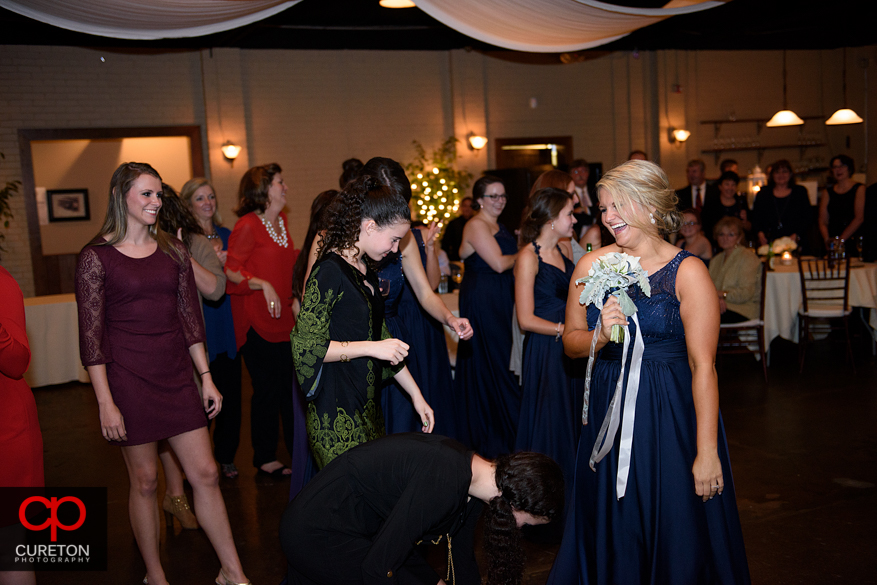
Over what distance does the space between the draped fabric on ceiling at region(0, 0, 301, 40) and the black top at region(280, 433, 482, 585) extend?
3755 millimetres

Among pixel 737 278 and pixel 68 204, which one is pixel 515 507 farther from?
pixel 68 204

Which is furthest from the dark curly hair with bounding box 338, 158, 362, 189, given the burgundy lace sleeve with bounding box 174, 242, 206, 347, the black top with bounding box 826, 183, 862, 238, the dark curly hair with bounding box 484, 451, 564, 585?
the black top with bounding box 826, 183, 862, 238

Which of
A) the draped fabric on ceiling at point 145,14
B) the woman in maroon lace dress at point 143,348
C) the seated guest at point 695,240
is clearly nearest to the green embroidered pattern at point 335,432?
the woman in maroon lace dress at point 143,348

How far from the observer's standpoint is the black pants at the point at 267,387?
4.31 metres

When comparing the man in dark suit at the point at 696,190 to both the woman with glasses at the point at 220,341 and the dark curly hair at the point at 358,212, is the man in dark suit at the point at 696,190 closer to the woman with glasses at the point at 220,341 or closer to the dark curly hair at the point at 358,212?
the woman with glasses at the point at 220,341

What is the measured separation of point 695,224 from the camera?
6.82 meters

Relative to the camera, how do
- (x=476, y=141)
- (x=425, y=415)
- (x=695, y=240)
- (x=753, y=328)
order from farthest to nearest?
1. (x=476, y=141)
2. (x=695, y=240)
3. (x=753, y=328)
4. (x=425, y=415)

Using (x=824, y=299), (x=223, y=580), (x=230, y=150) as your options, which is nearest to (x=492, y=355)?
(x=223, y=580)

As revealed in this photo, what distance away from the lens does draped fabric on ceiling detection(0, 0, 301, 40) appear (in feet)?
14.8

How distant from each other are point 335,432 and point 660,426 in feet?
3.44

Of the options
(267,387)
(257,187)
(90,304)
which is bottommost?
(267,387)

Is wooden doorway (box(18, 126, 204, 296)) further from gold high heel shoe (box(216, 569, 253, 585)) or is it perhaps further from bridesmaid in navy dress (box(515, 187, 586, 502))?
gold high heel shoe (box(216, 569, 253, 585))

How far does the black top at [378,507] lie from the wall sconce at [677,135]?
37.9 feet

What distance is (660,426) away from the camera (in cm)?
228
